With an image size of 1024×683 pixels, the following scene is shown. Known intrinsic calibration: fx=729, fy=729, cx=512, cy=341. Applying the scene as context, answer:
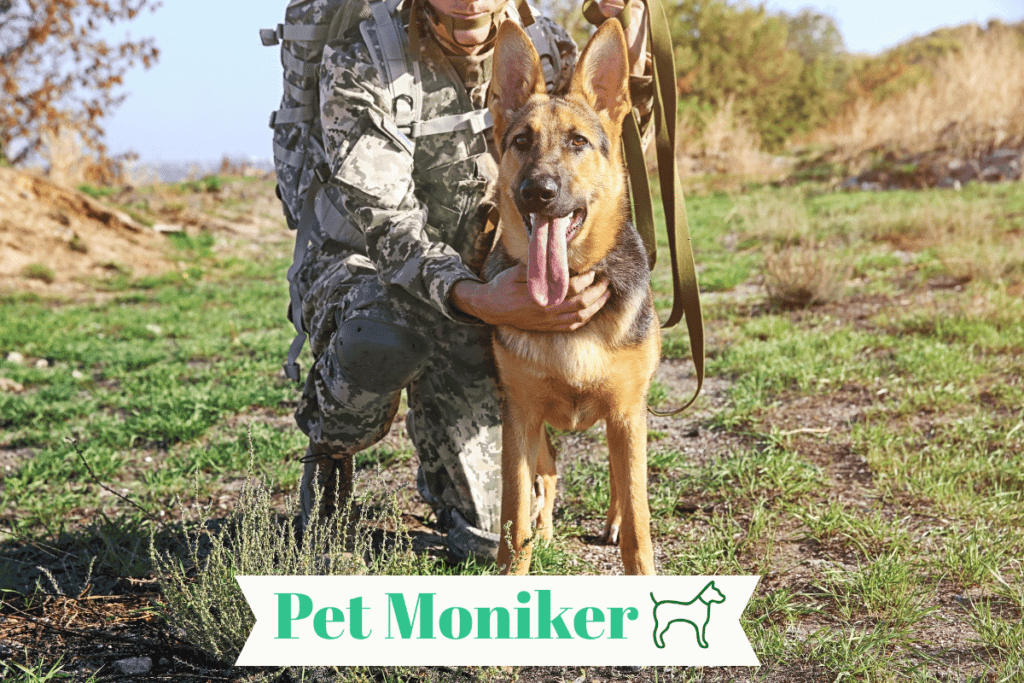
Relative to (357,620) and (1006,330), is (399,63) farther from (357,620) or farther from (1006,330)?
(1006,330)

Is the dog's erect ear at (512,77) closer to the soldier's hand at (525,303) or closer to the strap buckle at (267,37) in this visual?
the soldier's hand at (525,303)

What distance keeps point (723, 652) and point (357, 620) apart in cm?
111

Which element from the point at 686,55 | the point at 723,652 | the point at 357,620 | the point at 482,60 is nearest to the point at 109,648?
the point at 357,620

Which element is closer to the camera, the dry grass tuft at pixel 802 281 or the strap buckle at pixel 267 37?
the strap buckle at pixel 267 37

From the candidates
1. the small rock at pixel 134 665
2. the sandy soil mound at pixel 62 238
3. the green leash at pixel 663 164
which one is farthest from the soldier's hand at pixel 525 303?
the sandy soil mound at pixel 62 238

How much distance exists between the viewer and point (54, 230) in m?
11.9

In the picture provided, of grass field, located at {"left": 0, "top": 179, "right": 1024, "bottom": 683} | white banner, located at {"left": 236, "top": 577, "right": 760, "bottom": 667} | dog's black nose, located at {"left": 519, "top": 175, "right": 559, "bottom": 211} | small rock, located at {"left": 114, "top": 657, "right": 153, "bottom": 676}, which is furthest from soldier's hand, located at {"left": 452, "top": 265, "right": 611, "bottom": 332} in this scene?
small rock, located at {"left": 114, "top": 657, "right": 153, "bottom": 676}

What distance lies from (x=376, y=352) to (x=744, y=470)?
2.05 metres

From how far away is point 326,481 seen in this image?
10.9 ft

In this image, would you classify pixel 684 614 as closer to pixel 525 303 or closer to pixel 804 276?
pixel 525 303

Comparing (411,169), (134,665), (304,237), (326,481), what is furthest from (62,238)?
(134,665)

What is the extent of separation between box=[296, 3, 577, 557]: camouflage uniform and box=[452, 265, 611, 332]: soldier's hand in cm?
16

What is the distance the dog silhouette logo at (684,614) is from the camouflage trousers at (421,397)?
Answer: 1115mm

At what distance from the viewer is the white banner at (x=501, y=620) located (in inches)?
86.1
